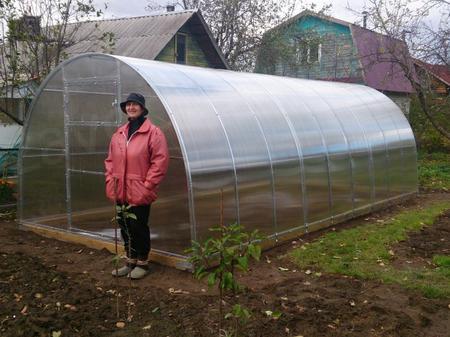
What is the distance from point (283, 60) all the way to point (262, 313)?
22.1 metres

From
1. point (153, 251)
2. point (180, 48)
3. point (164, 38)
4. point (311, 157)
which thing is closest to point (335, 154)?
point (311, 157)

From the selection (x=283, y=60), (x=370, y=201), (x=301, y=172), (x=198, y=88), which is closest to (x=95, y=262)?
(x=198, y=88)

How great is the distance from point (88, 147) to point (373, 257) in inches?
176

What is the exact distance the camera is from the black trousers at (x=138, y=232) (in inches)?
240

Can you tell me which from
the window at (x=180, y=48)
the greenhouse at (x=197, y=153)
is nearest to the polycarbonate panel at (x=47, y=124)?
the greenhouse at (x=197, y=153)

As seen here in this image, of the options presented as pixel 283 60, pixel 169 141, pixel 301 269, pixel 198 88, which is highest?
pixel 283 60

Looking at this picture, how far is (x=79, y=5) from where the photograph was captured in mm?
11336

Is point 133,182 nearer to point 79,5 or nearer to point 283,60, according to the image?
point 79,5

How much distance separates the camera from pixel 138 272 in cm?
616

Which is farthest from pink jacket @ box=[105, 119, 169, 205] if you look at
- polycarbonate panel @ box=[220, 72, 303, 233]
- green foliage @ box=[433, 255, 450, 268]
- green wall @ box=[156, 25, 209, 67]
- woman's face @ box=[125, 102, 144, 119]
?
green wall @ box=[156, 25, 209, 67]

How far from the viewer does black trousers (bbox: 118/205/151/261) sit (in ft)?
20.0

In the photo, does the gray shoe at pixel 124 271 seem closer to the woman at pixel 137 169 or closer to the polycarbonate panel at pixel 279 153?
the woman at pixel 137 169

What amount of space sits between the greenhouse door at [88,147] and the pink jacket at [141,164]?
1344mm

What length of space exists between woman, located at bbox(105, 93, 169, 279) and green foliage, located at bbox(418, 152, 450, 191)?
10.3 metres
